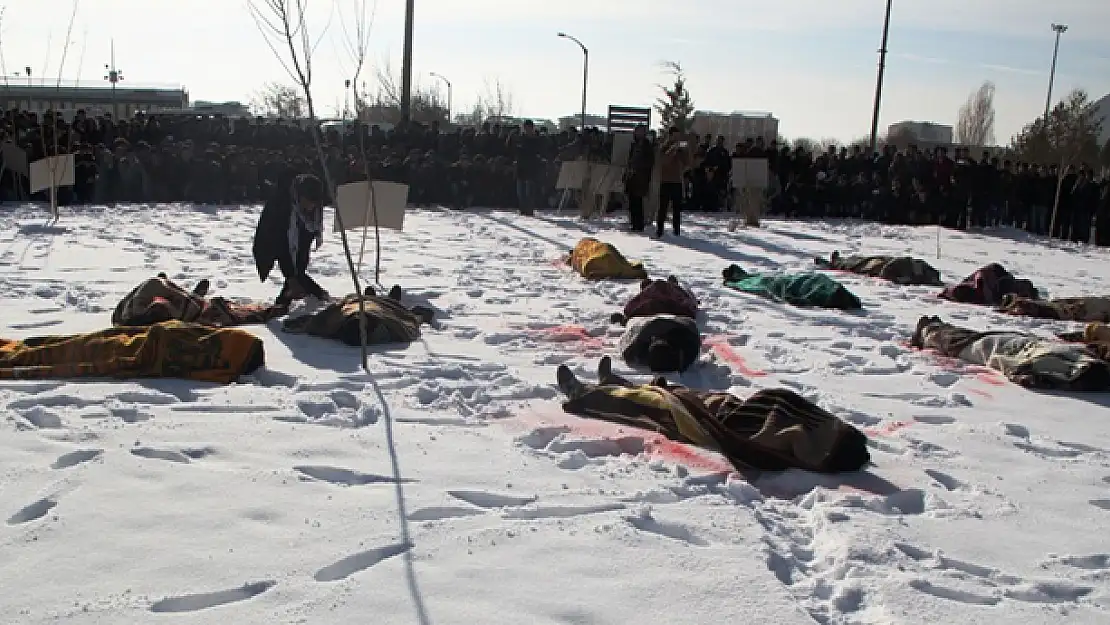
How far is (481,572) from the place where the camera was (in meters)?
3.17

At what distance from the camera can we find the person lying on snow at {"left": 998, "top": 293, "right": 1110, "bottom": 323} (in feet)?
28.2

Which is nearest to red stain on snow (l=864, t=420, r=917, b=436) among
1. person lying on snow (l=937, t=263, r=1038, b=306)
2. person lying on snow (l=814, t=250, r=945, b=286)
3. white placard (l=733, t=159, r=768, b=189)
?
person lying on snow (l=937, t=263, r=1038, b=306)

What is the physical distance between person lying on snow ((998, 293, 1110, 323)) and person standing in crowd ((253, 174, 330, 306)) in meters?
6.32

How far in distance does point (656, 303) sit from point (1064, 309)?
3.99 meters

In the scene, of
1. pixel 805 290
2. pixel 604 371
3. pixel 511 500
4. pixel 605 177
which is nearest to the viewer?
pixel 511 500

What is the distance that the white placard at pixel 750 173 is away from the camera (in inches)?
659

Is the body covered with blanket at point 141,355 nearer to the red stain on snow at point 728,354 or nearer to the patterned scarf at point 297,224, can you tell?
the patterned scarf at point 297,224

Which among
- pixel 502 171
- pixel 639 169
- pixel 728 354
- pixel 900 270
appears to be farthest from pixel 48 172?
pixel 900 270

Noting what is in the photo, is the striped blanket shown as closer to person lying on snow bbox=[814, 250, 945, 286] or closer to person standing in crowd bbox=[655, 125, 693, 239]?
person lying on snow bbox=[814, 250, 945, 286]

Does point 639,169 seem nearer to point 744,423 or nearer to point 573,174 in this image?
point 573,174

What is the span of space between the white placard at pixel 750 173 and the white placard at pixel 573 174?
267cm

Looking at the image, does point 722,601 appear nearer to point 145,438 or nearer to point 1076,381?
point 145,438

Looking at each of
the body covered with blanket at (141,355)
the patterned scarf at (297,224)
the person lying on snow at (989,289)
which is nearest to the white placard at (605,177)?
the person lying on snow at (989,289)

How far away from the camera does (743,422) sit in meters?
4.63
